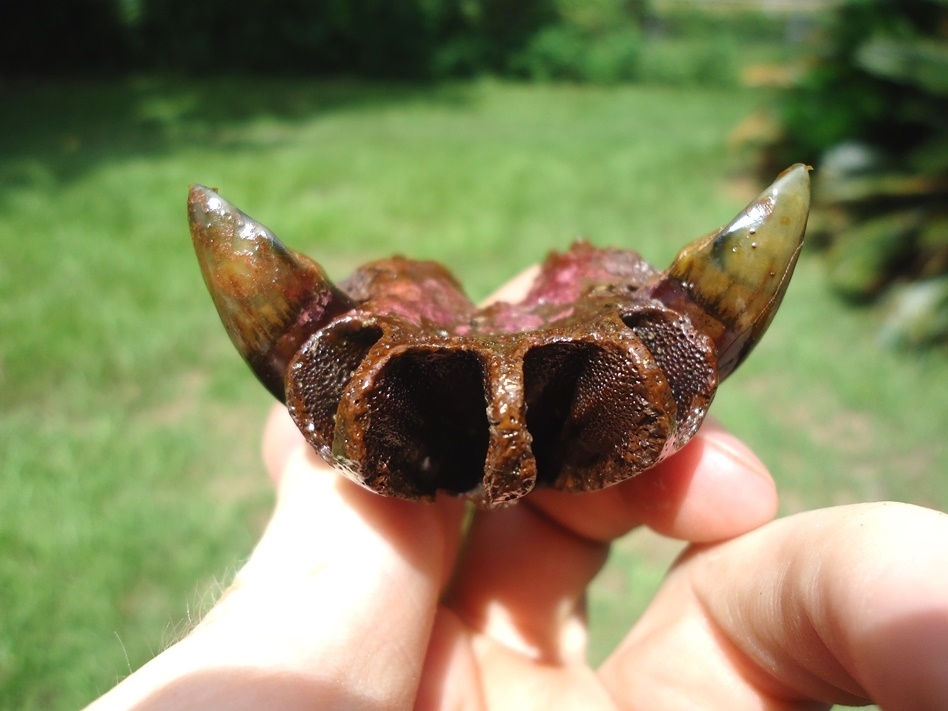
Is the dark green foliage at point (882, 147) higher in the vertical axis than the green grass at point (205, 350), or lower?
higher

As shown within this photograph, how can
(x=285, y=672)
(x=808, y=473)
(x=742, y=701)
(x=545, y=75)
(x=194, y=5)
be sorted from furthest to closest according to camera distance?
(x=545, y=75) → (x=194, y=5) → (x=808, y=473) → (x=742, y=701) → (x=285, y=672)

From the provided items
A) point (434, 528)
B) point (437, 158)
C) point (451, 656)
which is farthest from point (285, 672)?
point (437, 158)

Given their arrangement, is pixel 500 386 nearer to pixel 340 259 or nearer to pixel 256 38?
pixel 340 259

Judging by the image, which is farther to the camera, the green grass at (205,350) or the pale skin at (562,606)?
the green grass at (205,350)

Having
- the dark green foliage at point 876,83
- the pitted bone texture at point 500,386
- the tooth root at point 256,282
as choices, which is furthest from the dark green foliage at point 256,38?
the pitted bone texture at point 500,386

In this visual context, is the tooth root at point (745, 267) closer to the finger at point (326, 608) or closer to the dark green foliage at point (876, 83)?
the finger at point (326, 608)

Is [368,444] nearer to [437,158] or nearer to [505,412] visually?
[505,412]

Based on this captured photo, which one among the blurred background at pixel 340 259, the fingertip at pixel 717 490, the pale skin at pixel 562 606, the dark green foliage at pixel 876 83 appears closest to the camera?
the pale skin at pixel 562 606

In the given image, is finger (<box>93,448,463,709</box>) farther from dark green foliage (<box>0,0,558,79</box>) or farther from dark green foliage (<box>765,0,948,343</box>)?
dark green foliage (<box>0,0,558,79</box>)

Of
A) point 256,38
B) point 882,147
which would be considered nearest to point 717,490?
point 882,147
